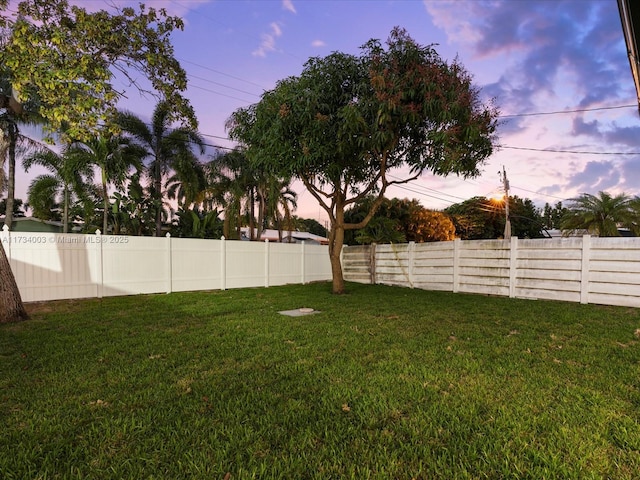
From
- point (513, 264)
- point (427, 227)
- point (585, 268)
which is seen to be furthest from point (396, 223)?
point (585, 268)

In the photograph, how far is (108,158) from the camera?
45.5ft

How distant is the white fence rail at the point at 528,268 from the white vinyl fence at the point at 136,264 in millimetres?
4342

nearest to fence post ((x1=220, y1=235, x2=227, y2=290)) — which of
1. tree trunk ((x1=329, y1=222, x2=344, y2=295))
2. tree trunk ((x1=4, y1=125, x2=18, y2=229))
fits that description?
tree trunk ((x1=329, y1=222, x2=344, y2=295))

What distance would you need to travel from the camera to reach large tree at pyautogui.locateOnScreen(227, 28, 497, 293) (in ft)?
25.5

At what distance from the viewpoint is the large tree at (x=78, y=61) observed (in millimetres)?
5215

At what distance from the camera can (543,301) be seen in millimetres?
8039

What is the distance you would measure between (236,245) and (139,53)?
20.6ft

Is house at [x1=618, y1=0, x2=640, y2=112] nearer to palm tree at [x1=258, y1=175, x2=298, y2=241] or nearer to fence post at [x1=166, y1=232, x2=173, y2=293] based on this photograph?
fence post at [x1=166, y1=232, x2=173, y2=293]

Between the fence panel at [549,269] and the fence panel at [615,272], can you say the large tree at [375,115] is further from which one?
the fence panel at [615,272]

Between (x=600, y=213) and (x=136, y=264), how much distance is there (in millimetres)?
22282

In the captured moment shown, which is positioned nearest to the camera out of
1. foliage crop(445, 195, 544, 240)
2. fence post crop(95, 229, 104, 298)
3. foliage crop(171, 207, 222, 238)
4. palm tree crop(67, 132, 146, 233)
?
fence post crop(95, 229, 104, 298)

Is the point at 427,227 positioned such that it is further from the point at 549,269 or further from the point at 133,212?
the point at 133,212

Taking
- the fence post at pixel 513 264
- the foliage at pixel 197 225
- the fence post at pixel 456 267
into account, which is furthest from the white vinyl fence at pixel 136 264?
the fence post at pixel 513 264

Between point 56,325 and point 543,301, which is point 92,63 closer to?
point 56,325
